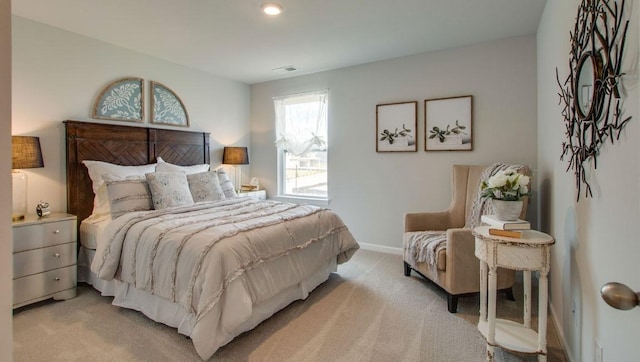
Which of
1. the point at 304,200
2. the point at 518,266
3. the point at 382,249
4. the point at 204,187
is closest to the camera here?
the point at 518,266

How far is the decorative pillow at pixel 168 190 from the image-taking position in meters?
3.08

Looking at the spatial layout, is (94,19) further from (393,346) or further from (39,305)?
(393,346)

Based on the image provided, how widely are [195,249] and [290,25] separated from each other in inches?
88.8

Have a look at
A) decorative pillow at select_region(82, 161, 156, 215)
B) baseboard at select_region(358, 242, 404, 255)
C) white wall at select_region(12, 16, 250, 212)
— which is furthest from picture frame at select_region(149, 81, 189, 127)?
baseboard at select_region(358, 242, 404, 255)

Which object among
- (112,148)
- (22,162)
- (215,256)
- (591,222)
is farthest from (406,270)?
(22,162)

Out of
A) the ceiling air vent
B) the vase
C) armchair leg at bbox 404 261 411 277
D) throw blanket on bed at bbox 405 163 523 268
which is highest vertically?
the ceiling air vent

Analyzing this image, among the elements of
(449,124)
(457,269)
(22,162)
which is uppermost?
(449,124)

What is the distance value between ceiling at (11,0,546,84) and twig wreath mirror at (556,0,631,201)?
1.28 m

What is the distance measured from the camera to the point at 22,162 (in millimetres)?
2631

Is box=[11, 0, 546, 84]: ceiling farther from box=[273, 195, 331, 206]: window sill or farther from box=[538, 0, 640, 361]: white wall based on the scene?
box=[273, 195, 331, 206]: window sill

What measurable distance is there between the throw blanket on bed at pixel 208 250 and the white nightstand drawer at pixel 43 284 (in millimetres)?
459

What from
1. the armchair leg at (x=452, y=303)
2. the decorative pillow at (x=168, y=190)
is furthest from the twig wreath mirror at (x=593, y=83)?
the decorative pillow at (x=168, y=190)

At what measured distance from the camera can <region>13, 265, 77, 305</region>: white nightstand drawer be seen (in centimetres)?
Result: 250

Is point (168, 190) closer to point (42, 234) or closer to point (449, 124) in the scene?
point (42, 234)
